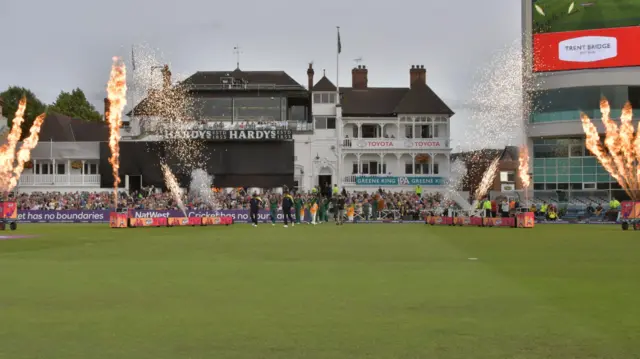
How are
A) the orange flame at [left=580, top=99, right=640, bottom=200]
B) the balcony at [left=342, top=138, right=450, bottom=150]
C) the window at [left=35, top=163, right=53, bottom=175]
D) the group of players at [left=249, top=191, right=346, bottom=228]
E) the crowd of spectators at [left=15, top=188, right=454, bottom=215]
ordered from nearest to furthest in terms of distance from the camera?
the group of players at [left=249, top=191, right=346, bottom=228] < the orange flame at [left=580, top=99, right=640, bottom=200] < the crowd of spectators at [left=15, top=188, right=454, bottom=215] < the balcony at [left=342, top=138, right=450, bottom=150] < the window at [left=35, top=163, right=53, bottom=175]

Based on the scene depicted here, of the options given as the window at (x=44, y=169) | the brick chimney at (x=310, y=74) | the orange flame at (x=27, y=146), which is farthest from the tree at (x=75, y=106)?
the orange flame at (x=27, y=146)

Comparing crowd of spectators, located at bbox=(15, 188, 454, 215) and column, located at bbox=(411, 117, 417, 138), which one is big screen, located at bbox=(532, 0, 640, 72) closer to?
column, located at bbox=(411, 117, 417, 138)

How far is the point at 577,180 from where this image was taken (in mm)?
76500

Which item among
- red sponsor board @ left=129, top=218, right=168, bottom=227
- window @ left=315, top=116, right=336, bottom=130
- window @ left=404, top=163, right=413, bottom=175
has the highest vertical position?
window @ left=315, top=116, right=336, bottom=130

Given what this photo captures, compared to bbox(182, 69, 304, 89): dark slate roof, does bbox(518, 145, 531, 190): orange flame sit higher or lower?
lower

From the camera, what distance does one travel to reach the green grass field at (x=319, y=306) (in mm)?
9492

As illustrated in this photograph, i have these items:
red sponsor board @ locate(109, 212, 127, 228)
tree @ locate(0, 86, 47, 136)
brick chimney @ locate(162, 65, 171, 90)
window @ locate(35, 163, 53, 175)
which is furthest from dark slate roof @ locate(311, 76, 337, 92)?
tree @ locate(0, 86, 47, 136)

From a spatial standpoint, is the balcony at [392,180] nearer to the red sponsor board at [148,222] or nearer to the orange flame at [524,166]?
the orange flame at [524,166]

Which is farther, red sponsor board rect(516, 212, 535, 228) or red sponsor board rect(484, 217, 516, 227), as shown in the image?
red sponsor board rect(484, 217, 516, 227)

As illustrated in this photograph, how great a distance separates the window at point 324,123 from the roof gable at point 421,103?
20.4 ft

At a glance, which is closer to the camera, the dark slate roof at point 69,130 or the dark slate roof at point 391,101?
the dark slate roof at point 391,101

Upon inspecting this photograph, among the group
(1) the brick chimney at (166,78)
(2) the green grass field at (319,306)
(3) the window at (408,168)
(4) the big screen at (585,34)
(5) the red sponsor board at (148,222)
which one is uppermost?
(4) the big screen at (585,34)

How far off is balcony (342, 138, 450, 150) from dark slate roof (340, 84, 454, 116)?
3017mm

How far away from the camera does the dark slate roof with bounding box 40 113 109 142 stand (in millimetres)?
88500
